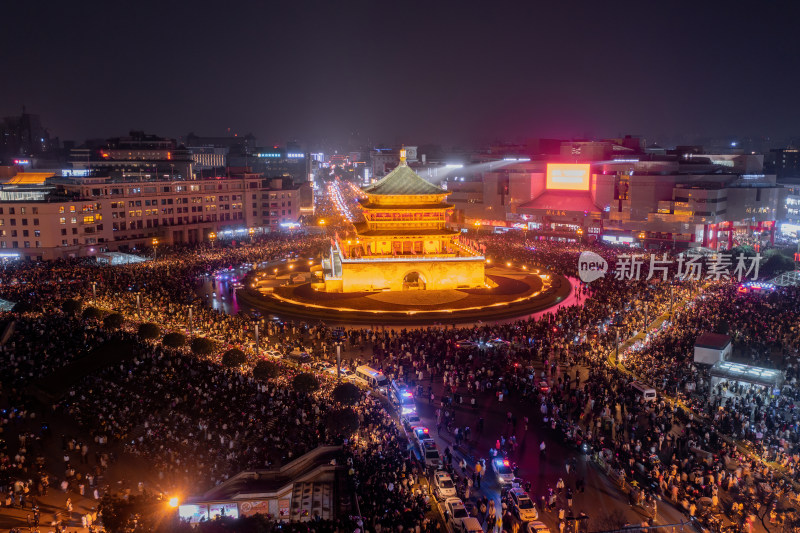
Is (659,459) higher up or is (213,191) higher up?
(213,191)

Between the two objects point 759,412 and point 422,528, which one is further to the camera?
point 759,412

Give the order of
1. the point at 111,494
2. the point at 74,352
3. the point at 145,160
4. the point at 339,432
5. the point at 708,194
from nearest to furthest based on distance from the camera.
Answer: the point at 111,494 < the point at 339,432 < the point at 74,352 < the point at 708,194 < the point at 145,160

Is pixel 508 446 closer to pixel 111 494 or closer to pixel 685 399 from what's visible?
pixel 685 399

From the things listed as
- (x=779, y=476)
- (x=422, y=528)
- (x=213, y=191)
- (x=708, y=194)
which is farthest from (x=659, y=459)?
(x=213, y=191)

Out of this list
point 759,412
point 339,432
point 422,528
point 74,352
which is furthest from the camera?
point 74,352

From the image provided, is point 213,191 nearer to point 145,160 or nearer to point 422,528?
point 145,160

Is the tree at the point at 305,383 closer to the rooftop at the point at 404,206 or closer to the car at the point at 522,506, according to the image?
the car at the point at 522,506

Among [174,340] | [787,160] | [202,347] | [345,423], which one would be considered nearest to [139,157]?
[174,340]

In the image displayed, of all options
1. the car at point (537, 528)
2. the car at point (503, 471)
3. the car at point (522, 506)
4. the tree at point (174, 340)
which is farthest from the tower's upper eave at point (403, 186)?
the car at point (537, 528)

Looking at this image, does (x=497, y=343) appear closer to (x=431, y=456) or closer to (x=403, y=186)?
(x=431, y=456)
